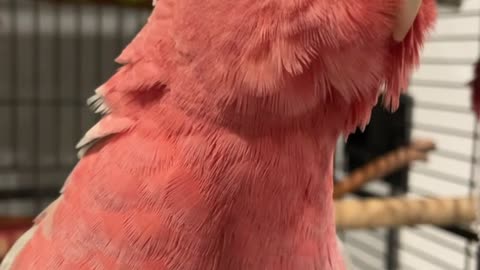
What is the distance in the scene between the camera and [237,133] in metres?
0.29

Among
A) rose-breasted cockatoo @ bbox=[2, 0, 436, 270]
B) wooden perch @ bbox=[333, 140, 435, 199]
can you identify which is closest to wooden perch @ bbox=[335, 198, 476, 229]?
wooden perch @ bbox=[333, 140, 435, 199]

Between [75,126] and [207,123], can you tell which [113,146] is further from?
[75,126]

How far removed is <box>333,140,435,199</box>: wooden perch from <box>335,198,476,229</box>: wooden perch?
13 cm

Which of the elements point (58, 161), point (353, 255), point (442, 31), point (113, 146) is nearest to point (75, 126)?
point (58, 161)

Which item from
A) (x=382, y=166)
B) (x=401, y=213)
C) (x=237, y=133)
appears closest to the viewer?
(x=237, y=133)

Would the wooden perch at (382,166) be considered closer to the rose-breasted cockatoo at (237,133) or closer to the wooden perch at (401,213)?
the wooden perch at (401,213)

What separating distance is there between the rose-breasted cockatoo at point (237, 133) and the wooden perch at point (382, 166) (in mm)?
609

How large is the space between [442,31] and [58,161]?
90 centimetres

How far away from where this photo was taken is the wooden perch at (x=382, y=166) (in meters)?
0.96

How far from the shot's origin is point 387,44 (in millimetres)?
260

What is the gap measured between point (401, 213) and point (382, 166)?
247mm

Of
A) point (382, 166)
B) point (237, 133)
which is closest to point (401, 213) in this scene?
point (382, 166)

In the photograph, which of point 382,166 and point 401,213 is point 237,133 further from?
point 382,166

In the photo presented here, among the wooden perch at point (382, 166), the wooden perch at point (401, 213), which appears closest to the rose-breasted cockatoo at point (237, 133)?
the wooden perch at point (401, 213)
